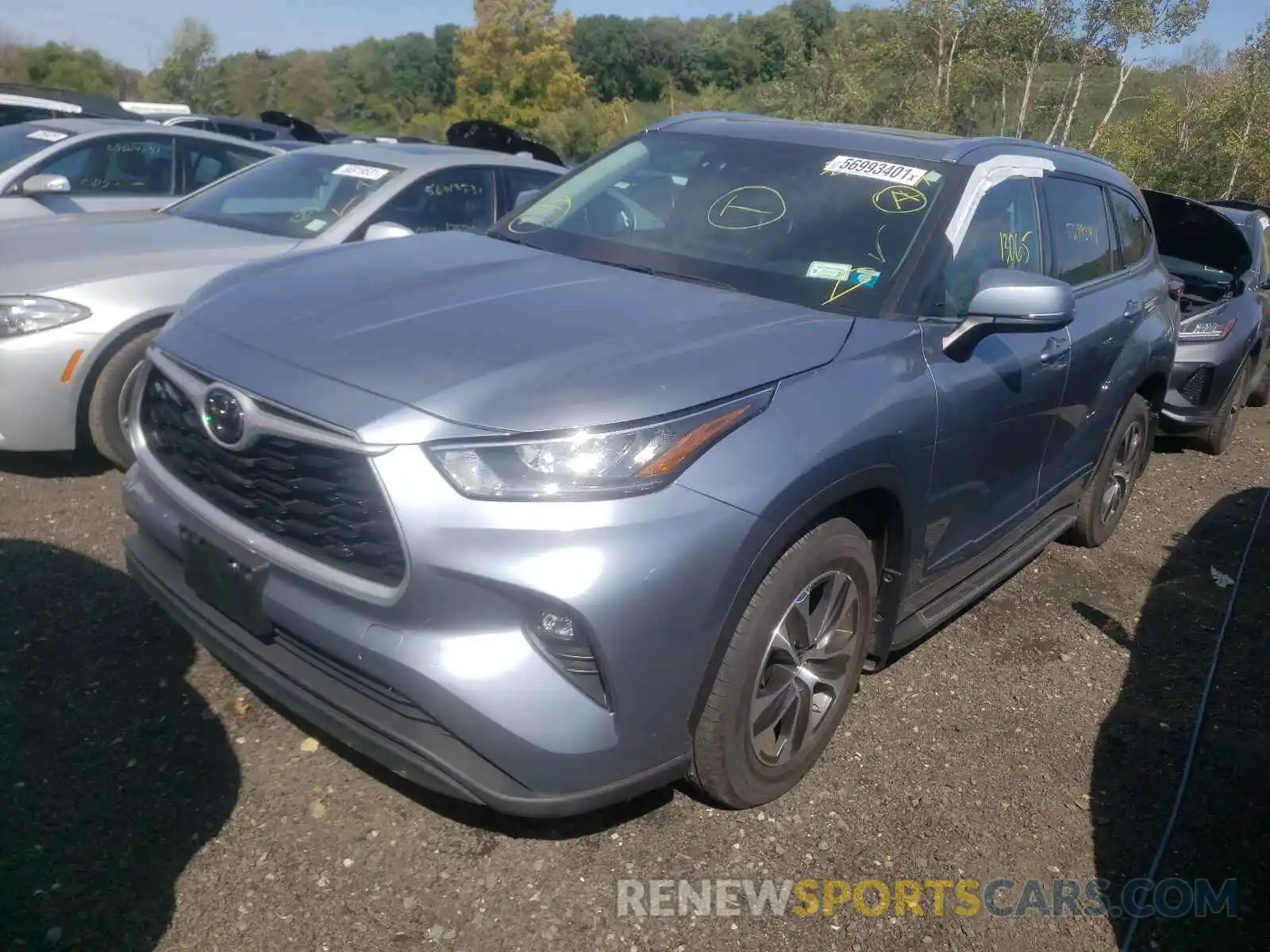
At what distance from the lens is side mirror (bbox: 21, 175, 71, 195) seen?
609 cm

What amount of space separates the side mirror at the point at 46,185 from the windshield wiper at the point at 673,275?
433 cm

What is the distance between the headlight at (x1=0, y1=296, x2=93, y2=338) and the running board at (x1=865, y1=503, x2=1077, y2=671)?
11.7 feet

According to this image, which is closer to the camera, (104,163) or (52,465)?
(52,465)

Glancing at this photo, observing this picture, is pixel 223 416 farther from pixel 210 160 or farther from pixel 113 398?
pixel 210 160

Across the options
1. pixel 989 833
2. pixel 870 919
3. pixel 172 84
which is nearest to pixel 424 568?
pixel 870 919

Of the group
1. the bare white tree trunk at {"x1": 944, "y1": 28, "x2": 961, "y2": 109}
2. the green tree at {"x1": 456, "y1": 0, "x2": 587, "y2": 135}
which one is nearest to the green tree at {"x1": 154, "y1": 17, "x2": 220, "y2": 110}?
the green tree at {"x1": 456, "y1": 0, "x2": 587, "y2": 135}

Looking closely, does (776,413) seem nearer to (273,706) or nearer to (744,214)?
(744,214)

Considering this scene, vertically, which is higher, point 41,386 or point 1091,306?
point 1091,306

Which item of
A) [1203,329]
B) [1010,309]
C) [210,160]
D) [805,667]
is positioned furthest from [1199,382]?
[210,160]

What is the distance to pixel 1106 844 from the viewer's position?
3.02 metres

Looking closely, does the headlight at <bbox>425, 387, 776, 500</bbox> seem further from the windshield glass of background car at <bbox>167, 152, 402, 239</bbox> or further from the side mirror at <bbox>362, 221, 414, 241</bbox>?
the windshield glass of background car at <bbox>167, 152, 402, 239</bbox>

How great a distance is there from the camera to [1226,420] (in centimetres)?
741

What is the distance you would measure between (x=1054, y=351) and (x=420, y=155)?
12.5ft

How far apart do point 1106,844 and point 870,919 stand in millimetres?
869
